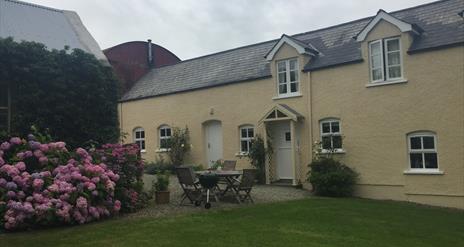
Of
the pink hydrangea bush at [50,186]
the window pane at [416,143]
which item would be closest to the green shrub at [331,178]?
the window pane at [416,143]

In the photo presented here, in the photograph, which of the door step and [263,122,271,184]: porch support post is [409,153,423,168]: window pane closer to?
the door step

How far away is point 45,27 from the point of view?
14.9m

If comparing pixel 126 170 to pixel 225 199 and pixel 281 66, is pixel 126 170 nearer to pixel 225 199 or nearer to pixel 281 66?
pixel 225 199

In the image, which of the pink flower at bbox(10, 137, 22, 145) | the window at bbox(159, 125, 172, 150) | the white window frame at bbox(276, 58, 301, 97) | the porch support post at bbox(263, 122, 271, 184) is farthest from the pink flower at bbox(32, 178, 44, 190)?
the window at bbox(159, 125, 172, 150)

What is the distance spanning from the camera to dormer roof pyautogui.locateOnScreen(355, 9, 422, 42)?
14650 mm

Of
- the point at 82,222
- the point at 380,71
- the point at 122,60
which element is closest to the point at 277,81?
the point at 380,71

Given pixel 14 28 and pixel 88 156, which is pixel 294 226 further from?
pixel 14 28

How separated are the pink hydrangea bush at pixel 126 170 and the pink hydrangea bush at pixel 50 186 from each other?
33cm

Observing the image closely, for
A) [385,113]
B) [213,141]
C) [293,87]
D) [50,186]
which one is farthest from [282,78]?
[50,186]

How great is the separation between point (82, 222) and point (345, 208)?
6812 millimetres

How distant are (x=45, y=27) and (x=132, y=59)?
13724 mm

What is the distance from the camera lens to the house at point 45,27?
14062mm

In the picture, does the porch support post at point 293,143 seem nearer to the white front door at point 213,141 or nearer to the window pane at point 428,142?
the white front door at point 213,141

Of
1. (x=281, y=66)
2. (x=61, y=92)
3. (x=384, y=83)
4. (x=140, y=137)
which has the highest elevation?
(x=281, y=66)
